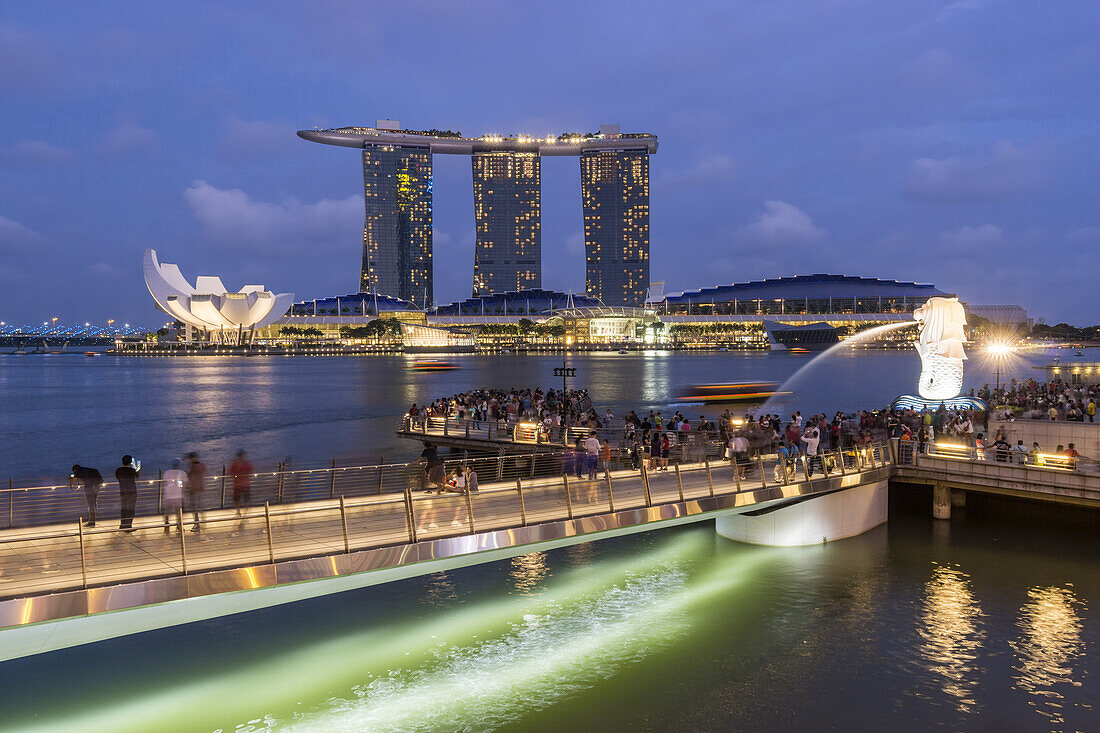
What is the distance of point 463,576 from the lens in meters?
15.1

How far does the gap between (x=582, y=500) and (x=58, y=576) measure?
267 inches

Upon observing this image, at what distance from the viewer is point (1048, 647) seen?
11375mm

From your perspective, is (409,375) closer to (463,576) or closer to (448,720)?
(463,576)

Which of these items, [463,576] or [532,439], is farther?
[532,439]

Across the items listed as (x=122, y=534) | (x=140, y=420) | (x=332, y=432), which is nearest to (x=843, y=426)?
(x=122, y=534)

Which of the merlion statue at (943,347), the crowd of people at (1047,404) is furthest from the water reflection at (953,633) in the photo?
the merlion statue at (943,347)

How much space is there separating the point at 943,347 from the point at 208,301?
143 m

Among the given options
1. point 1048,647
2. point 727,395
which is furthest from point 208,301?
point 1048,647

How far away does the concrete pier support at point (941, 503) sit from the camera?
60.1ft

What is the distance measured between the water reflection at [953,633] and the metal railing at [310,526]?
311cm

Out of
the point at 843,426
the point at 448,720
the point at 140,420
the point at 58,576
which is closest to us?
the point at 58,576

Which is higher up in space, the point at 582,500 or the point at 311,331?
the point at 311,331

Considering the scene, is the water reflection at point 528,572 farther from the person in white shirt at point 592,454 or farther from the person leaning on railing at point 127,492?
the person leaning on railing at point 127,492

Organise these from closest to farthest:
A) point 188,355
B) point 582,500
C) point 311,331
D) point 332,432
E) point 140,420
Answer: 1. point 582,500
2. point 332,432
3. point 140,420
4. point 188,355
5. point 311,331
